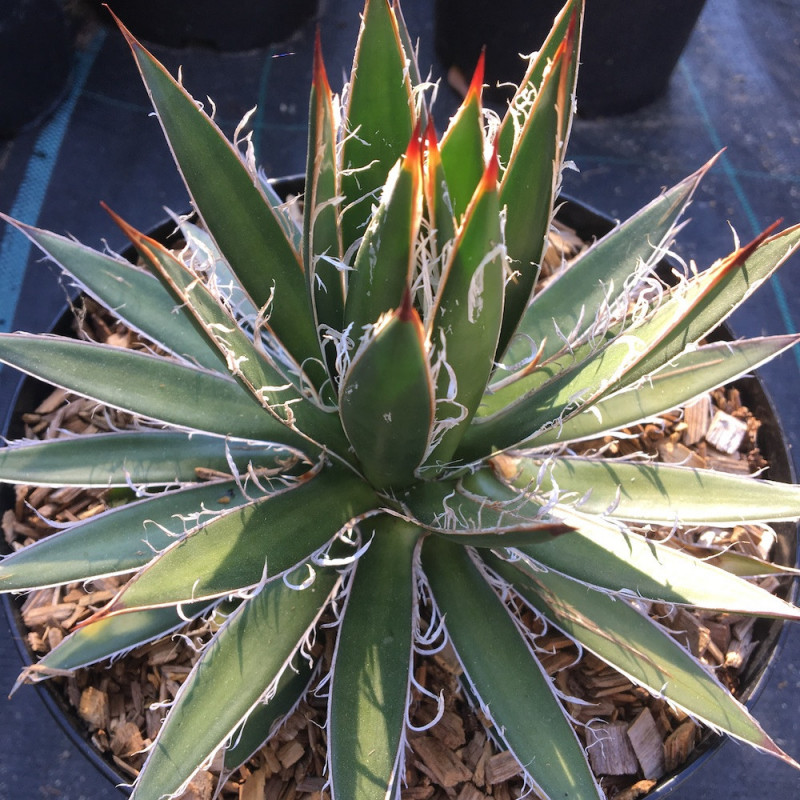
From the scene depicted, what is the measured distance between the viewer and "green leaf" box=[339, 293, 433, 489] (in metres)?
0.53

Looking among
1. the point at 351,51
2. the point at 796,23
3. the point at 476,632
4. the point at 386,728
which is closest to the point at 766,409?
the point at 476,632

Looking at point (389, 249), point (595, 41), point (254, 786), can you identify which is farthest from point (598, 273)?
point (595, 41)

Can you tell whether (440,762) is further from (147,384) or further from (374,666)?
(147,384)

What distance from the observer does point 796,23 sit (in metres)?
2.05

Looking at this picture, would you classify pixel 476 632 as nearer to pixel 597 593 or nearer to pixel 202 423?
pixel 597 593

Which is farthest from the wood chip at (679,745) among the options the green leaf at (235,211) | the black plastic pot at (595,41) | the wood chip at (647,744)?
the black plastic pot at (595,41)

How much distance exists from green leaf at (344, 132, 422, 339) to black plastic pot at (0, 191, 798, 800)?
16.8 inches

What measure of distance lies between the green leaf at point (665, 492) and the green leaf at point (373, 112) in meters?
0.34

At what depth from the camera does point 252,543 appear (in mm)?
693

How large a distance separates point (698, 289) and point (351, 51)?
1464 mm

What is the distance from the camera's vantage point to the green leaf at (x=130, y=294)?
2.84 feet

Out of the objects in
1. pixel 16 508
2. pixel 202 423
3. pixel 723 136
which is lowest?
pixel 723 136

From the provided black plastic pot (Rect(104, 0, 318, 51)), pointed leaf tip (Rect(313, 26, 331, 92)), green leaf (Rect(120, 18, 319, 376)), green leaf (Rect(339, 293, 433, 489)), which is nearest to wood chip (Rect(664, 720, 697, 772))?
green leaf (Rect(339, 293, 433, 489))

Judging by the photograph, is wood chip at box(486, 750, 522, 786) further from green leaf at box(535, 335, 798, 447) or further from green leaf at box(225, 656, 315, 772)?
green leaf at box(535, 335, 798, 447)
